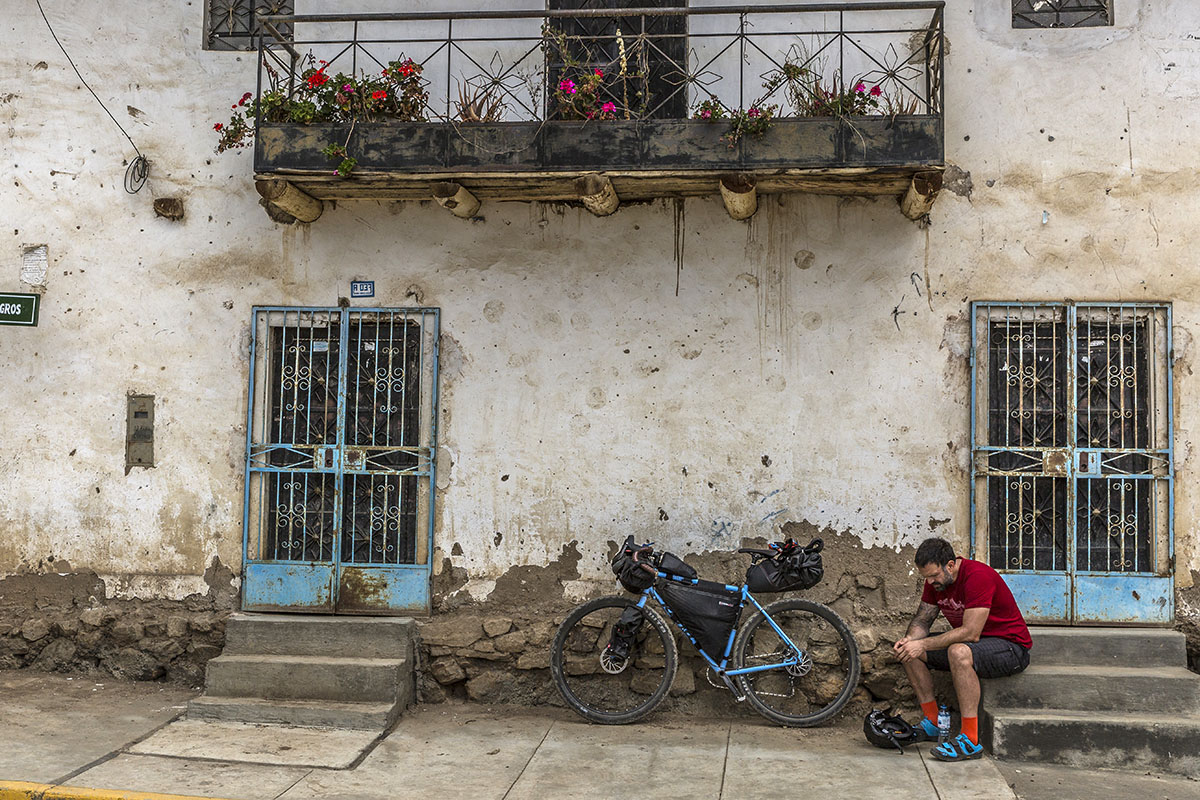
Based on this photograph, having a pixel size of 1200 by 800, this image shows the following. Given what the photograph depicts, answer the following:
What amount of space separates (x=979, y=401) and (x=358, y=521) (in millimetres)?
4504

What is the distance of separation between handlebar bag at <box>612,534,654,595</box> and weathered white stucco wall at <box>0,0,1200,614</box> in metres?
0.42

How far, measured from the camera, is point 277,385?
766 cm

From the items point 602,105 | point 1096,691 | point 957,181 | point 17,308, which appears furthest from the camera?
point 17,308

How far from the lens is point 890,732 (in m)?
6.36

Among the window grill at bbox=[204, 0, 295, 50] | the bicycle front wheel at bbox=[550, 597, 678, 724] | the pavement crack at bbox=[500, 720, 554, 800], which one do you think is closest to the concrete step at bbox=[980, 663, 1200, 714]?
the bicycle front wheel at bbox=[550, 597, 678, 724]

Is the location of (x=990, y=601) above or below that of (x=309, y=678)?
above

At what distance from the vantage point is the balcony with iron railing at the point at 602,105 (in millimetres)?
6523

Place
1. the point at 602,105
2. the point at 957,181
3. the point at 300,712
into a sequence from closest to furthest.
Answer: the point at 602,105
the point at 300,712
the point at 957,181

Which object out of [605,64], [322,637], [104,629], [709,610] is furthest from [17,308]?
[709,610]

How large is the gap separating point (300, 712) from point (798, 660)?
3.32 metres

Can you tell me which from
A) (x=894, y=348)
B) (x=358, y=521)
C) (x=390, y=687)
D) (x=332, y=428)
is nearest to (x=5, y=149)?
(x=332, y=428)

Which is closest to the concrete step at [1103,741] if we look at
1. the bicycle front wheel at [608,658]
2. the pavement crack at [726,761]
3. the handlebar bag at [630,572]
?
the pavement crack at [726,761]

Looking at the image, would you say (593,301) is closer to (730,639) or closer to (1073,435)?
(730,639)

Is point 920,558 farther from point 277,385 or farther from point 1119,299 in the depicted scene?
point 277,385
